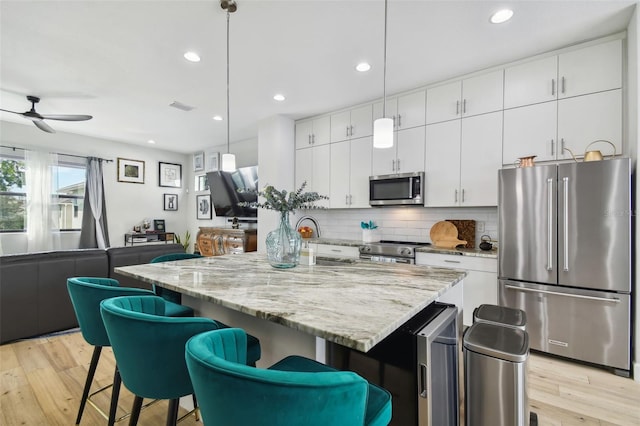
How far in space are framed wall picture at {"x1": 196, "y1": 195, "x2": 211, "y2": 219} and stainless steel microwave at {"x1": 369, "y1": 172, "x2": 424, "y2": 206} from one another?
4249mm

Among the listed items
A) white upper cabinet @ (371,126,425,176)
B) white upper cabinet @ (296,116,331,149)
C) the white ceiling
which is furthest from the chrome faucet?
the white ceiling

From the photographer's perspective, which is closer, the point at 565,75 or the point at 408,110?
the point at 565,75

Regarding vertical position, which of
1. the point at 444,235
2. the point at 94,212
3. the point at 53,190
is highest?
the point at 53,190

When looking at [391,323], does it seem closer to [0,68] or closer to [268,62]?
[268,62]

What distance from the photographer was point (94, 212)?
5.64m

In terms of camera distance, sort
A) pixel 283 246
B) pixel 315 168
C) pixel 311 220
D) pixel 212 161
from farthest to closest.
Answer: pixel 212 161
pixel 311 220
pixel 315 168
pixel 283 246

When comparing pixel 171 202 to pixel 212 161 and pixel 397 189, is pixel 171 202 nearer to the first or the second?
pixel 212 161

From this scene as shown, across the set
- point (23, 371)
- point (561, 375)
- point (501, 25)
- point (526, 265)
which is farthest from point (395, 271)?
point (23, 371)

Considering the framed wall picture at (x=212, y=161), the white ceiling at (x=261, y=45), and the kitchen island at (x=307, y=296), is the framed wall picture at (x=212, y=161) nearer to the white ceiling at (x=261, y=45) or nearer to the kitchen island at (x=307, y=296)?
the white ceiling at (x=261, y=45)

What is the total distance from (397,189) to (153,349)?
3116mm

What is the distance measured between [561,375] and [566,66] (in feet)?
8.56

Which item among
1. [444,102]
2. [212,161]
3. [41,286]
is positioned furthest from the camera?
[212,161]

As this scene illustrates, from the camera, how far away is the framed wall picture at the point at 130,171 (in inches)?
243

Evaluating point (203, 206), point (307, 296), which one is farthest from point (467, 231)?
point (203, 206)
